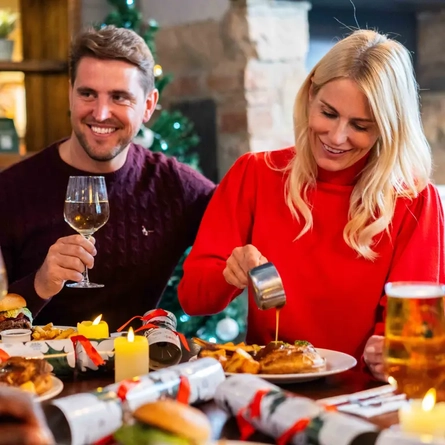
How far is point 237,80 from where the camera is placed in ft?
12.3

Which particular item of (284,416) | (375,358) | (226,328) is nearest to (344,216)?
(375,358)

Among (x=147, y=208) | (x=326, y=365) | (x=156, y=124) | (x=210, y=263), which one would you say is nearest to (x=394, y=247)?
(x=210, y=263)

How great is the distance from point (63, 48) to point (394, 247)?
2.24 m

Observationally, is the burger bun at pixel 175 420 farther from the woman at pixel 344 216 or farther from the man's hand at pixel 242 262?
the woman at pixel 344 216

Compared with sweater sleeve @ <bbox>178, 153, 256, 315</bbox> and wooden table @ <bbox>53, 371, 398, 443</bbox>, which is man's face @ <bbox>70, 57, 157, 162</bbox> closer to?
sweater sleeve @ <bbox>178, 153, 256, 315</bbox>

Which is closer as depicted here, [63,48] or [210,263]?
[210,263]

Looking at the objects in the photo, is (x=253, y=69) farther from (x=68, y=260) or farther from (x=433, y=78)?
(x=68, y=260)

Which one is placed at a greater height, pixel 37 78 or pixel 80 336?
pixel 37 78

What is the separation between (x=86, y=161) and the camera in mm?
2383

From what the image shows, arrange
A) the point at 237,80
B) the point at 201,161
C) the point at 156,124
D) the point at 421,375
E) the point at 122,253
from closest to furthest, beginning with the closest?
1. the point at 421,375
2. the point at 122,253
3. the point at 156,124
4. the point at 237,80
5. the point at 201,161

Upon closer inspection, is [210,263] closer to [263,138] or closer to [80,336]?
[80,336]

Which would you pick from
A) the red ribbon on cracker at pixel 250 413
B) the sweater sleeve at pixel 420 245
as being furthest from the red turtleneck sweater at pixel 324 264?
the red ribbon on cracker at pixel 250 413

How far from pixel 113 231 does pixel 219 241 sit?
0.43 metres

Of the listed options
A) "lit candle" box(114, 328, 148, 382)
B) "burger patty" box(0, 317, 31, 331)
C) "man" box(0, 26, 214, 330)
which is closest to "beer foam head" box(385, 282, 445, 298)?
"lit candle" box(114, 328, 148, 382)
